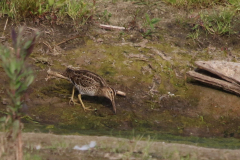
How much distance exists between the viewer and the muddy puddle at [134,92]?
21.0 feet

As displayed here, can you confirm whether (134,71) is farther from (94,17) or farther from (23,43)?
(23,43)

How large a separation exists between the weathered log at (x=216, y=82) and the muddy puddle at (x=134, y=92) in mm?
203

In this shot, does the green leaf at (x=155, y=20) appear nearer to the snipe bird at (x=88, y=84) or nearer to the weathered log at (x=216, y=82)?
the weathered log at (x=216, y=82)

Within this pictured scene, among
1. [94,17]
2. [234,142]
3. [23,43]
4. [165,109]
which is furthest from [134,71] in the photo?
[23,43]

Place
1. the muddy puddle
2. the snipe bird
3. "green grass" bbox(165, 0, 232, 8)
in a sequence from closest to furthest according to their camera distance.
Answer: the muddy puddle
the snipe bird
"green grass" bbox(165, 0, 232, 8)

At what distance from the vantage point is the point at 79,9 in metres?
8.78

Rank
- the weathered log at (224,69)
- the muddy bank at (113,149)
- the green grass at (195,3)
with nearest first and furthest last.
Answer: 1. the muddy bank at (113,149)
2. the weathered log at (224,69)
3. the green grass at (195,3)

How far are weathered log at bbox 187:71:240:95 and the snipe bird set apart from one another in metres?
1.58

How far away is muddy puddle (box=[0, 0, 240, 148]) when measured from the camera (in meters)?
6.41

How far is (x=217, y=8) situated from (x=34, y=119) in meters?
5.11

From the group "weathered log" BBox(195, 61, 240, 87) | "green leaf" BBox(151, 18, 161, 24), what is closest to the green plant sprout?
"weathered log" BBox(195, 61, 240, 87)

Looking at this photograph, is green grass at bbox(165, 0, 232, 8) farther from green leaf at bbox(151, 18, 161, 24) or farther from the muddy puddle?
green leaf at bbox(151, 18, 161, 24)

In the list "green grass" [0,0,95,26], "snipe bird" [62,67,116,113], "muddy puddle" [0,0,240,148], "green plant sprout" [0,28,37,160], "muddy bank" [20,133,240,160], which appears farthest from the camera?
"green grass" [0,0,95,26]

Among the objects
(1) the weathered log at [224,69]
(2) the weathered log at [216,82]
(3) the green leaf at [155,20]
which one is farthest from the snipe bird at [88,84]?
(3) the green leaf at [155,20]
